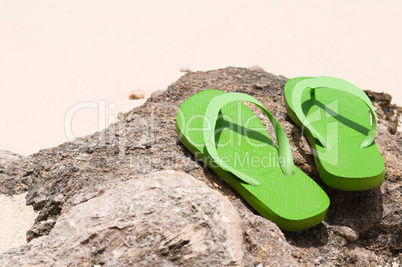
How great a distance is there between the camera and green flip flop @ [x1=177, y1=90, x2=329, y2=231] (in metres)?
2.04

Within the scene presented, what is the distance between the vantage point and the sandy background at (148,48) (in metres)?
3.84

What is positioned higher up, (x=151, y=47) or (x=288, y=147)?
(x=151, y=47)

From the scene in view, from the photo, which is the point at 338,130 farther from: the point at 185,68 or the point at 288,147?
the point at 185,68

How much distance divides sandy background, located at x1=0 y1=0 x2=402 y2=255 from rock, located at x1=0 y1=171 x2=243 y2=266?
174 centimetres

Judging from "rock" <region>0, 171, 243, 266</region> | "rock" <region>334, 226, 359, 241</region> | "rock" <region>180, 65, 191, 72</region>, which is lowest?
"rock" <region>334, 226, 359, 241</region>

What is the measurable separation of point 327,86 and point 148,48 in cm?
291

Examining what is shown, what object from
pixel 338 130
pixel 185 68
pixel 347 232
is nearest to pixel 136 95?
pixel 185 68

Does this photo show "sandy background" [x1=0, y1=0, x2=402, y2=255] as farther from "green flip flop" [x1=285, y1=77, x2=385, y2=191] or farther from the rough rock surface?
"green flip flop" [x1=285, y1=77, x2=385, y2=191]

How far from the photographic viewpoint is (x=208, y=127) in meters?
2.27

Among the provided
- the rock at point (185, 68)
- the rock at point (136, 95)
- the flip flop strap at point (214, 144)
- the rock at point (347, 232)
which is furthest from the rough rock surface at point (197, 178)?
the rock at point (185, 68)

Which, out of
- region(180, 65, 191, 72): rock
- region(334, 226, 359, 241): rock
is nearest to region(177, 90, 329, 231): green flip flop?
region(334, 226, 359, 241): rock

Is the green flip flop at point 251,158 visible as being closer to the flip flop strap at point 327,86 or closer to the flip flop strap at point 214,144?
the flip flop strap at point 214,144

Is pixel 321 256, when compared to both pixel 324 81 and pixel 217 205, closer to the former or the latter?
pixel 217 205

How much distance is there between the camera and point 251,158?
2.32 metres
